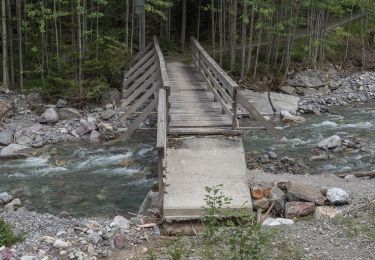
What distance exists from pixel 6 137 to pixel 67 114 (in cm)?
262

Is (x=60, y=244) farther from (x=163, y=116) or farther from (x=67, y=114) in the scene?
(x=67, y=114)

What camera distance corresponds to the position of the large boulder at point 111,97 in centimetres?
1764

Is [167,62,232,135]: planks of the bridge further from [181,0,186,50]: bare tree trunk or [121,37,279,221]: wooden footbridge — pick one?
[181,0,186,50]: bare tree trunk

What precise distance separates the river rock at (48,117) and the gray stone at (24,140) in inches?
55.1

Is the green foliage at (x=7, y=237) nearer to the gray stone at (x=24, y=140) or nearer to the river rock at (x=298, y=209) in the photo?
the river rock at (x=298, y=209)

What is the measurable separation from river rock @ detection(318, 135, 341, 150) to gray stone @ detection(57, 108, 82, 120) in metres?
7.80

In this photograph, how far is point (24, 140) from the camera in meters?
14.4

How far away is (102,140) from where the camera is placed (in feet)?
48.4

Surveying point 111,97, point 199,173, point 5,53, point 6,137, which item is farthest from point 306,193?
point 5,53

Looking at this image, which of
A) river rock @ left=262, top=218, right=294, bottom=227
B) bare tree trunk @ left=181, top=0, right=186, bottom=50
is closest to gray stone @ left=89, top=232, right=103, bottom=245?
river rock @ left=262, top=218, right=294, bottom=227

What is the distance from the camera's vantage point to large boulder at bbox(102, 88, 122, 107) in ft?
57.9

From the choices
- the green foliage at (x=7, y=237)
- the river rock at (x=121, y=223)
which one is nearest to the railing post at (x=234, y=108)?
the river rock at (x=121, y=223)

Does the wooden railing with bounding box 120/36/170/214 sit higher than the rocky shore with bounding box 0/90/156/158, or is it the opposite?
the wooden railing with bounding box 120/36/170/214

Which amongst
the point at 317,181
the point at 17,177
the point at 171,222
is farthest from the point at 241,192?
the point at 17,177
